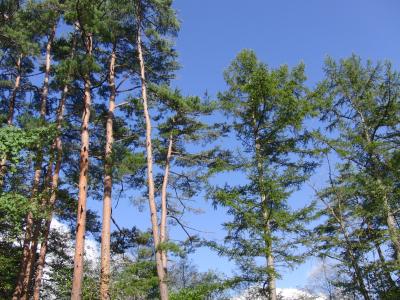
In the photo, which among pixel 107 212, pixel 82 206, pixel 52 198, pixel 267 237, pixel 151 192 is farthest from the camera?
pixel 52 198

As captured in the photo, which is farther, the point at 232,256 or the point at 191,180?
the point at 191,180

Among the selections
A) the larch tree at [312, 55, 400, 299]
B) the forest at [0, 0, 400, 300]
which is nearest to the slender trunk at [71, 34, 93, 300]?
the forest at [0, 0, 400, 300]

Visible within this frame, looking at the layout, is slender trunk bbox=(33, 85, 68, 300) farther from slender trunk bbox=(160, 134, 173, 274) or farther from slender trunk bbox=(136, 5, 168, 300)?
slender trunk bbox=(160, 134, 173, 274)

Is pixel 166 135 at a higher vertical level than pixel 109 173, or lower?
higher

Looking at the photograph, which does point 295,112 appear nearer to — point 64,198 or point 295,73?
point 295,73

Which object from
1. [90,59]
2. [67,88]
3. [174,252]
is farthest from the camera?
[67,88]

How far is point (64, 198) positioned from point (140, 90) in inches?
221

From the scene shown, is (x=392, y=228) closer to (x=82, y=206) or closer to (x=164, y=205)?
(x=164, y=205)

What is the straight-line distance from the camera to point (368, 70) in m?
17.5

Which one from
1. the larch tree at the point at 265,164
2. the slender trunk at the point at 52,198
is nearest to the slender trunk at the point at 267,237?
the larch tree at the point at 265,164

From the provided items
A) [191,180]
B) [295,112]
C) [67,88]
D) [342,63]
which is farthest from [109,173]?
[342,63]

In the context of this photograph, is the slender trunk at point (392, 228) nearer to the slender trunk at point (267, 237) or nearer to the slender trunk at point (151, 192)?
the slender trunk at point (267, 237)

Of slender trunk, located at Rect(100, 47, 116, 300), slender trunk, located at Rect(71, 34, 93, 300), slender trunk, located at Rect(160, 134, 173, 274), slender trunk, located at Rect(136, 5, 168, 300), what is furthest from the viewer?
slender trunk, located at Rect(160, 134, 173, 274)

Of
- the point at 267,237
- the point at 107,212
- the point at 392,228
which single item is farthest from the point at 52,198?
the point at 392,228
